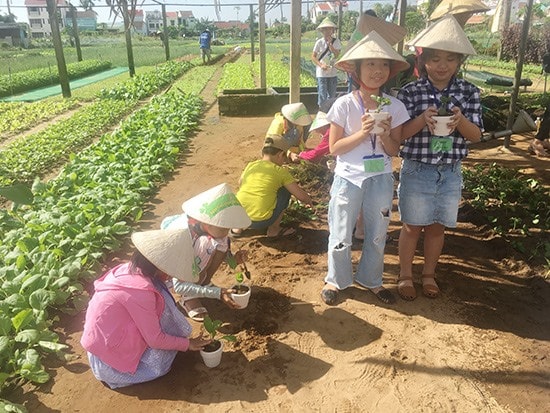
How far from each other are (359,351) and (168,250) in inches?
55.4

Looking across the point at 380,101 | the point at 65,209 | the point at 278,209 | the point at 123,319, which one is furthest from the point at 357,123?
the point at 65,209

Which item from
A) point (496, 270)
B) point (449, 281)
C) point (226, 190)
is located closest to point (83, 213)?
point (226, 190)

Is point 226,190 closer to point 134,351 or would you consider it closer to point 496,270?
point 134,351

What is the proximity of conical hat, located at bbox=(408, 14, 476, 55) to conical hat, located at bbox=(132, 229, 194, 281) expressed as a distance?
188 centimetres

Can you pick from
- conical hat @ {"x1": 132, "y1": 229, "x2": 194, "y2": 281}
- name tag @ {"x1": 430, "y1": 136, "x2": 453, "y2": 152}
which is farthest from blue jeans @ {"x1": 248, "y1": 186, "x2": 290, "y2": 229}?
conical hat @ {"x1": 132, "y1": 229, "x2": 194, "y2": 281}

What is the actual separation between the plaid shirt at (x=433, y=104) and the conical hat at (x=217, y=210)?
1.21m

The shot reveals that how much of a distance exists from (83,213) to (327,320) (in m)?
2.62

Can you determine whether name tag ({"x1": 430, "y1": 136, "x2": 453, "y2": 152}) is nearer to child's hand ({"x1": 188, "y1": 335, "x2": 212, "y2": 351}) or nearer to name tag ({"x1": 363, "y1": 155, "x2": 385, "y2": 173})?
name tag ({"x1": 363, "y1": 155, "x2": 385, "y2": 173})

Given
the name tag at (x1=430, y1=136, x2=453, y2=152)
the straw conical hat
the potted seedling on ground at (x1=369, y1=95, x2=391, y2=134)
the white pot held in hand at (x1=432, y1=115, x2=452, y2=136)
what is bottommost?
the name tag at (x1=430, y1=136, x2=453, y2=152)

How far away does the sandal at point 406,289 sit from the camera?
346 centimetres

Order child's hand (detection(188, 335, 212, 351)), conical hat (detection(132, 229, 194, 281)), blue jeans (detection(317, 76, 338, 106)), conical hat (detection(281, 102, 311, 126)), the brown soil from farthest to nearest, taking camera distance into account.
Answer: blue jeans (detection(317, 76, 338, 106))
conical hat (detection(281, 102, 311, 126))
child's hand (detection(188, 335, 212, 351))
the brown soil
conical hat (detection(132, 229, 194, 281))

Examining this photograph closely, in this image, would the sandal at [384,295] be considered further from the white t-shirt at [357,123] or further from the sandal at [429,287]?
the white t-shirt at [357,123]

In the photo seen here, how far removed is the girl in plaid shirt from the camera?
288 cm

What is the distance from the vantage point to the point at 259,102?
389 inches
